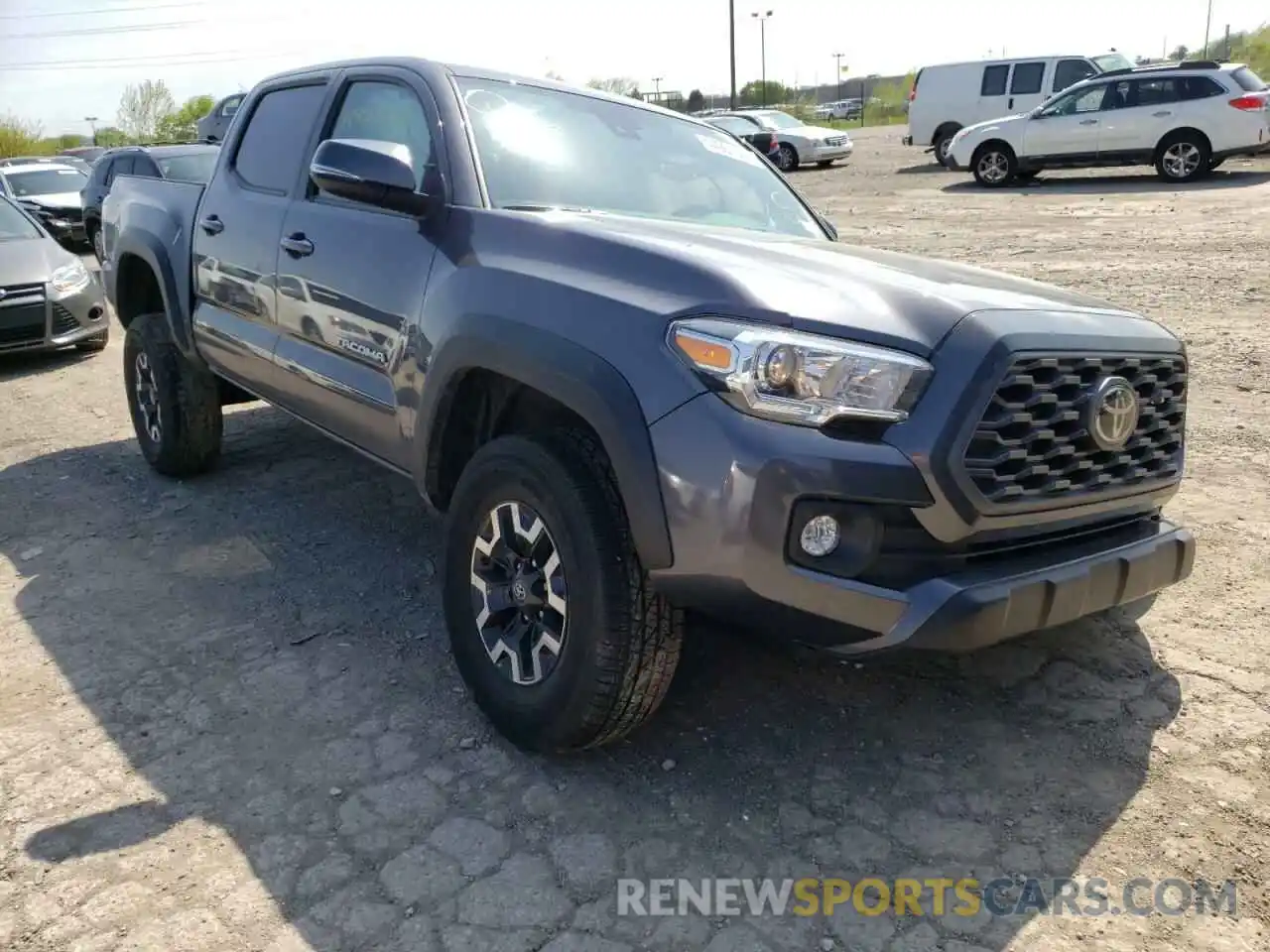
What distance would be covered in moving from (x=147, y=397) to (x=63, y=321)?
406cm

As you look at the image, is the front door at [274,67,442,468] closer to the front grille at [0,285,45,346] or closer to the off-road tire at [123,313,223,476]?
the off-road tire at [123,313,223,476]

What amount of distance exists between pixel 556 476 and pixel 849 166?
24.4 meters

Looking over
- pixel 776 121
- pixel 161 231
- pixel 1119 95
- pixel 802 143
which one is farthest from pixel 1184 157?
pixel 161 231

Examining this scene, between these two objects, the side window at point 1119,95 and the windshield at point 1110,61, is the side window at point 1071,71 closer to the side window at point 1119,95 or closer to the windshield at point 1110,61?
the windshield at point 1110,61

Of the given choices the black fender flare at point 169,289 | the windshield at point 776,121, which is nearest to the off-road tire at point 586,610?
the black fender flare at point 169,289

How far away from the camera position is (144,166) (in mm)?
12742

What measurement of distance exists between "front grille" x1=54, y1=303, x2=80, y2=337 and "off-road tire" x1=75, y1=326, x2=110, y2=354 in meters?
0.17

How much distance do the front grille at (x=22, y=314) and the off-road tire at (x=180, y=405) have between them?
3.87 meters

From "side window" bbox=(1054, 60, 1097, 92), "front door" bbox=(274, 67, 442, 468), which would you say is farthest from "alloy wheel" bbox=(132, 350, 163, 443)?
"side window" bbox=(1054, 60, 1097, 92)

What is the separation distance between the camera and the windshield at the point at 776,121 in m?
25.2

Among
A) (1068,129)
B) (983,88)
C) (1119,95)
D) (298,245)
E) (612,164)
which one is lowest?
(298,245)

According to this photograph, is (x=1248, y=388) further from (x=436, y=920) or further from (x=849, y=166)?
(x=849, y=166)

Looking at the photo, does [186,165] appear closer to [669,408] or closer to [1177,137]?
[669,408]

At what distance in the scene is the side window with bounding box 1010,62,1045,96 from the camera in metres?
21.1
